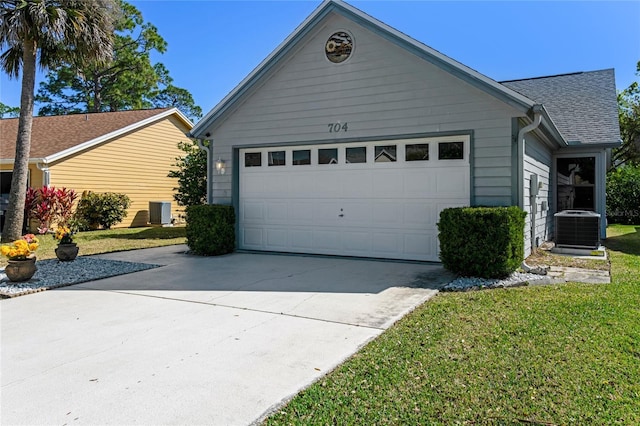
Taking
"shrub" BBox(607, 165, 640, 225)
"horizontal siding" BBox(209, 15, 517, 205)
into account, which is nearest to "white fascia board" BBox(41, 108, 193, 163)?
"horizontal siding" BBox(209, 15, 517, 205)

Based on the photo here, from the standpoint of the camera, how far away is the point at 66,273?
7148 mm

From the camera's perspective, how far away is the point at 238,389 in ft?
9.62

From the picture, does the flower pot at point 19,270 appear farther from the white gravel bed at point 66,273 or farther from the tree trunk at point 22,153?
A: the tree trunk at point 22,153

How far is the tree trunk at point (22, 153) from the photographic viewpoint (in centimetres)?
1172

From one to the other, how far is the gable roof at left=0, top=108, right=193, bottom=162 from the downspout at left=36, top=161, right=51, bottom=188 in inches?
9.7

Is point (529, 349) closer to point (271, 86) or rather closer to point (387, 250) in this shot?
point (387, 250)

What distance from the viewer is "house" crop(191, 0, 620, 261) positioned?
24.2 feet

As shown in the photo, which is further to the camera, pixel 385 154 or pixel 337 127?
pixel 337 127

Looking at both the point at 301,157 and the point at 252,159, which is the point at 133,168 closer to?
the point at 252,159

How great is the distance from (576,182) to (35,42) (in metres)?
15.9

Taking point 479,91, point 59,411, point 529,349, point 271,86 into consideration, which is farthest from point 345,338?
point 271,86

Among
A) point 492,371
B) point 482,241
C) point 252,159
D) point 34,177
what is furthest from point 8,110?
point 492,371

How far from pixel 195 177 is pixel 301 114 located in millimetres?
6314

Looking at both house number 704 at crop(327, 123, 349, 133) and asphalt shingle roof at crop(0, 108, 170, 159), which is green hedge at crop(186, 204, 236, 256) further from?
asphalt shingle roof at crop(0, 108, 170, 159)
